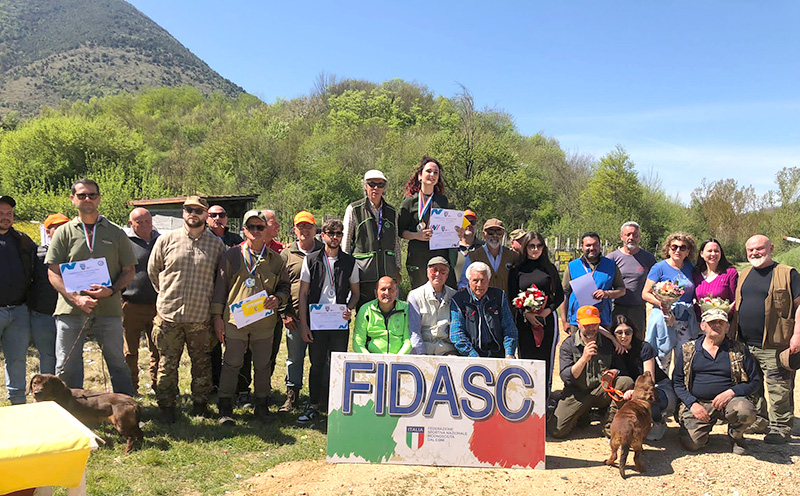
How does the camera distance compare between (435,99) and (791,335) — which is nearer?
(791,335)

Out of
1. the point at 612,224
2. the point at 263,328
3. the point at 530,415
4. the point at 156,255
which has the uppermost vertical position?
the point at 612,224

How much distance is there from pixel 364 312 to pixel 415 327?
55 cm

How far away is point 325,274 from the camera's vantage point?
570cm

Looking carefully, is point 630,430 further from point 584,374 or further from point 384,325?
point 384,325

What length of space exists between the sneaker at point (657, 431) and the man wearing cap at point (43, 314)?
655cm

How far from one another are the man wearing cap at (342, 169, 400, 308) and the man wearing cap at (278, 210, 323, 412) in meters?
0.42

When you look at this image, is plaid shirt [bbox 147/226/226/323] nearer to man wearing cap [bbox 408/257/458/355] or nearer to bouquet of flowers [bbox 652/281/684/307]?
man wearing cap [bbox 408/257/458/355]

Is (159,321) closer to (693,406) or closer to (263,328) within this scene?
(263,328)

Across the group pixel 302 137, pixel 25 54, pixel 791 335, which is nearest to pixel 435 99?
pixel 302 137

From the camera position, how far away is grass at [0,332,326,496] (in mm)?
4332

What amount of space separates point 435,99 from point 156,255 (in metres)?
63.7

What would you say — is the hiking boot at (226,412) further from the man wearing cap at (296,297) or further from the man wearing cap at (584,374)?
the man wearing cap at (584,374)

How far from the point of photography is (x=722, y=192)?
41469 mm

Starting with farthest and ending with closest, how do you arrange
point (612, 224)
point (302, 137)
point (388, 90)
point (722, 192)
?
point (388, 90)
point (302, 137)
point (722, 192)
point (612, 224)
